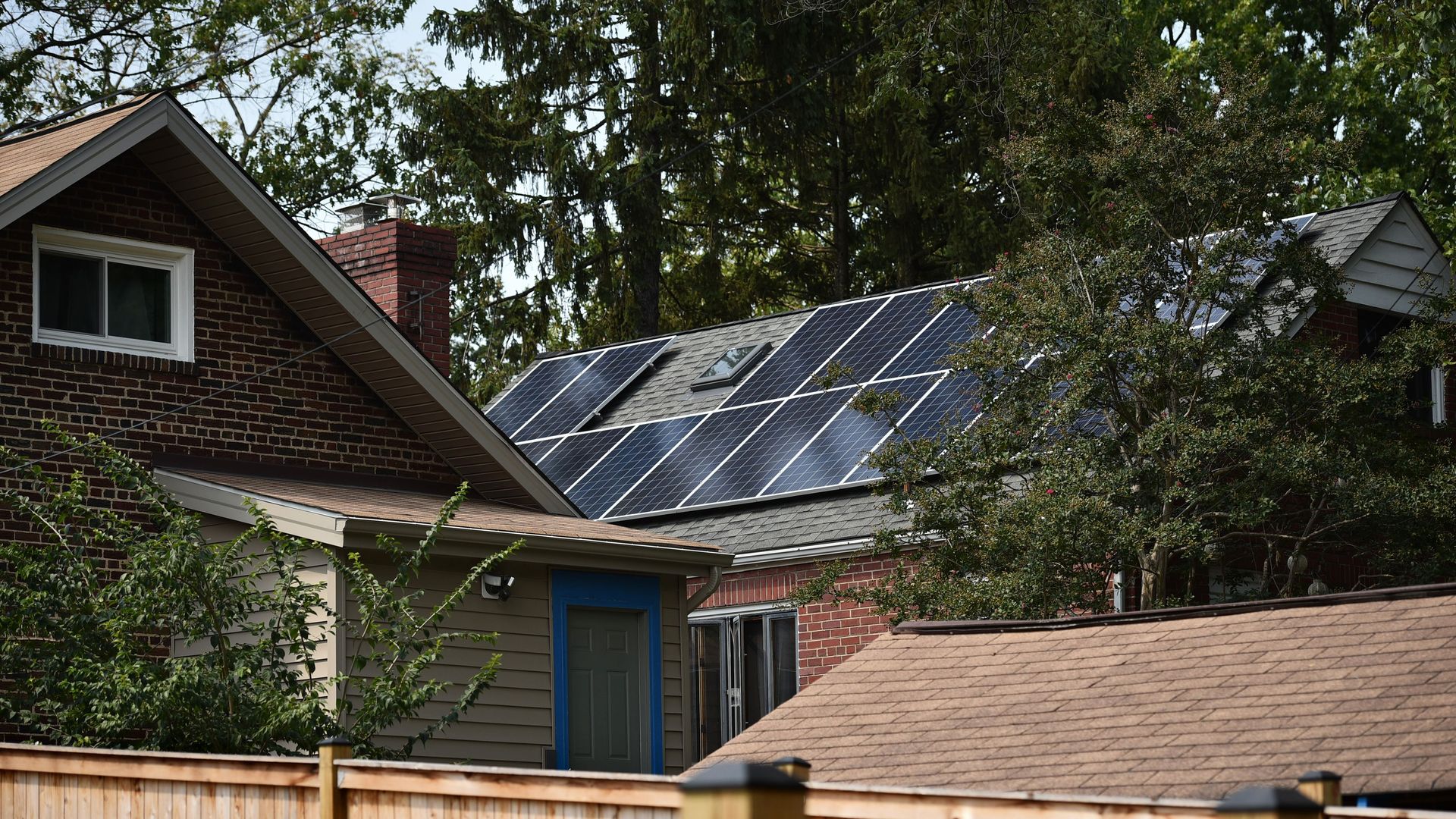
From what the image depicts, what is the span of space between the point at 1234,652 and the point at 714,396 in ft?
→ 43.8

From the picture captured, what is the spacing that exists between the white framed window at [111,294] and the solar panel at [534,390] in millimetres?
9384

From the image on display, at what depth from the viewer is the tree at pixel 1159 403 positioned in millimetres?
→ 15047

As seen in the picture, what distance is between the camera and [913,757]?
10.0 metres

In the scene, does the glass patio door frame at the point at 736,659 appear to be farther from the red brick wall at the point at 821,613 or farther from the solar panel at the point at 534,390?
the solar panel at the point at 534,390

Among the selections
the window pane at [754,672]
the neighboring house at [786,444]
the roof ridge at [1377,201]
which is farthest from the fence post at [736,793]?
the roof ridge at [1377,201]

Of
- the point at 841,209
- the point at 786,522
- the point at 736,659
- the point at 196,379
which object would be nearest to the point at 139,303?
the point at 196,379

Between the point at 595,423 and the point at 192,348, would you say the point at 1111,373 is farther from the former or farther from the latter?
the point at 595,423

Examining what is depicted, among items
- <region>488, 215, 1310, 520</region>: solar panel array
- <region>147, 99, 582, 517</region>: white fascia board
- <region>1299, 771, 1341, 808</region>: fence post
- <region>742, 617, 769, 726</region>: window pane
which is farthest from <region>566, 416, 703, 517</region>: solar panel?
<region>1299, 771, 1341, 808</region>: fence post

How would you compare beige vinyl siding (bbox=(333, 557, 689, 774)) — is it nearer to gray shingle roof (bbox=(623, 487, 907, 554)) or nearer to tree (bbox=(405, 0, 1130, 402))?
gray shingle roof (bbox=(623, 487, 907, 554))

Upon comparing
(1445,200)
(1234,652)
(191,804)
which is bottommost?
(191,804)

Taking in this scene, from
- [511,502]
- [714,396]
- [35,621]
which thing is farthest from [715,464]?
[35,621]

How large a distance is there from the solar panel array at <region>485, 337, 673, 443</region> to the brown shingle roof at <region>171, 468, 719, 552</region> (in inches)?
262

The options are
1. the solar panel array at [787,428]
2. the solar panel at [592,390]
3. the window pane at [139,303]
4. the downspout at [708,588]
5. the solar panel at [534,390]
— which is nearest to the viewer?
the window pane at [139,303]

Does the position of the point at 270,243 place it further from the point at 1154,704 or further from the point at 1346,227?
the point at 1346,227
